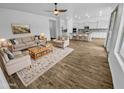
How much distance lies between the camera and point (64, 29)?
9.51 meters

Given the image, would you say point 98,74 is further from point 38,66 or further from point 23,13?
point 23,13

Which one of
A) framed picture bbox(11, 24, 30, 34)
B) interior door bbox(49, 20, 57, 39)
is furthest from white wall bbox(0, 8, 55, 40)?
interior door bbox(49, 20, 57, 39)

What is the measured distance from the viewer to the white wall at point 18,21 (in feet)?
13.8

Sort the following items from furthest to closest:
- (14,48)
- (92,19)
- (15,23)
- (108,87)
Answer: (92,19), (15,23), (14,48), (108,87)

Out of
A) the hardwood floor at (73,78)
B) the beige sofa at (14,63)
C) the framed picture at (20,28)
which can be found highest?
the framed picture at (20,28)

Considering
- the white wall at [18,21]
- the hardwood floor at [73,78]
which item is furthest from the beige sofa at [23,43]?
the hardwood floor at [73,78]

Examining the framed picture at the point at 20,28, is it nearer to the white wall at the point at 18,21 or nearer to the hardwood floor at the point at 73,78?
the white wall at the point at 18,21

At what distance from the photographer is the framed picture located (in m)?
4.72

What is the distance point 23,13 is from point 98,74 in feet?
18.9

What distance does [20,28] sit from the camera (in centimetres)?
503

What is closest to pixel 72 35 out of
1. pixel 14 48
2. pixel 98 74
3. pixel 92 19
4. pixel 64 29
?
pixel 64 29

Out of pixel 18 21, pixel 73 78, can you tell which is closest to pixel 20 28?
pixel 18 21

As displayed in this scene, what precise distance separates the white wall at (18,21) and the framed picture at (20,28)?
0.21 meters

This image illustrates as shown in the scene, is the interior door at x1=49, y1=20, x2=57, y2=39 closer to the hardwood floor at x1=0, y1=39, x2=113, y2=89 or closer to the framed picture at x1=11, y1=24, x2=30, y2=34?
the framed picture at x1=11, y1=24, x2=30, y2=34
